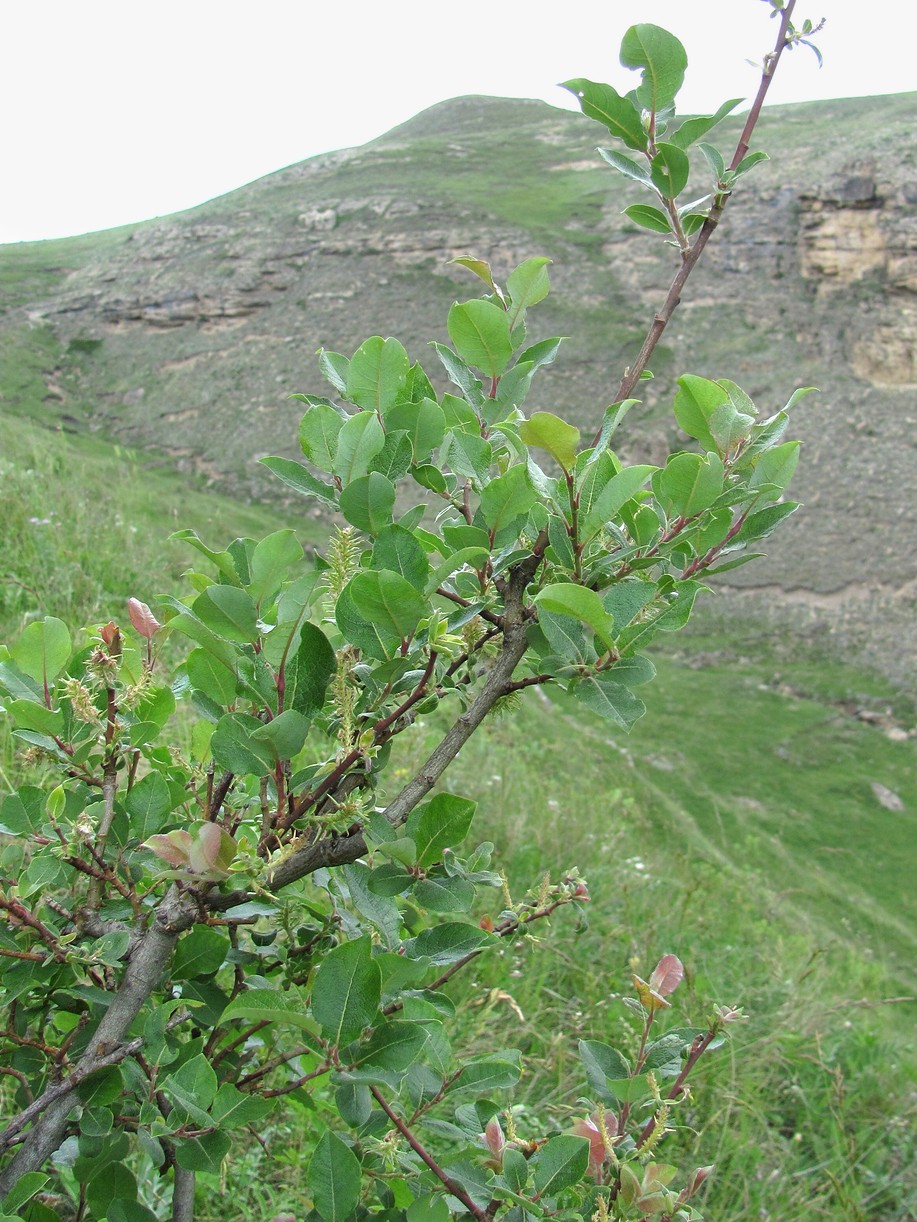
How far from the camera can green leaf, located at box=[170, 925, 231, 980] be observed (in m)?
1.09

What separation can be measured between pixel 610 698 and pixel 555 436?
0.90 ft

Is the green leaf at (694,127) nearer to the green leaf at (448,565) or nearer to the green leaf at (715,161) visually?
the green leaf at (715,161)

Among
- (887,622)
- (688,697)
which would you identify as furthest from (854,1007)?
(887,622)

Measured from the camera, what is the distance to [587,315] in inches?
1693

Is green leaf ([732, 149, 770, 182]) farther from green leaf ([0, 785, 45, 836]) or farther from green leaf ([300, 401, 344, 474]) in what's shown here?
green leaf ([0, 785, 45, 836])

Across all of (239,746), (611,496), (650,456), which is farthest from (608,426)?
(650,456)

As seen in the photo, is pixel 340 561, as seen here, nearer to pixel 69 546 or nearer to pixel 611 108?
pixel 611 108

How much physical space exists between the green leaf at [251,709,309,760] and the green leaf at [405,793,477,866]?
0.16m

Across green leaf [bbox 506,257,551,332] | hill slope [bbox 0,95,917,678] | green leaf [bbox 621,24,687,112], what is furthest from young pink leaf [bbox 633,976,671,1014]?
hill slope [bbox 0,95,917,678]

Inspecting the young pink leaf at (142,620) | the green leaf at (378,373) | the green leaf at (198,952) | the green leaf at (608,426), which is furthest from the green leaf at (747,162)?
the green leaf at (198,952)

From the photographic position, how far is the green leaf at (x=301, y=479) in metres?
1.02

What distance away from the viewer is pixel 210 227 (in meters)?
51.5

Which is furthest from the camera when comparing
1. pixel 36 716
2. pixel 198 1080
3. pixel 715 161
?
pixel 715 161

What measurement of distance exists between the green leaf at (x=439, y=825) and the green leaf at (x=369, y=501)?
29cm
